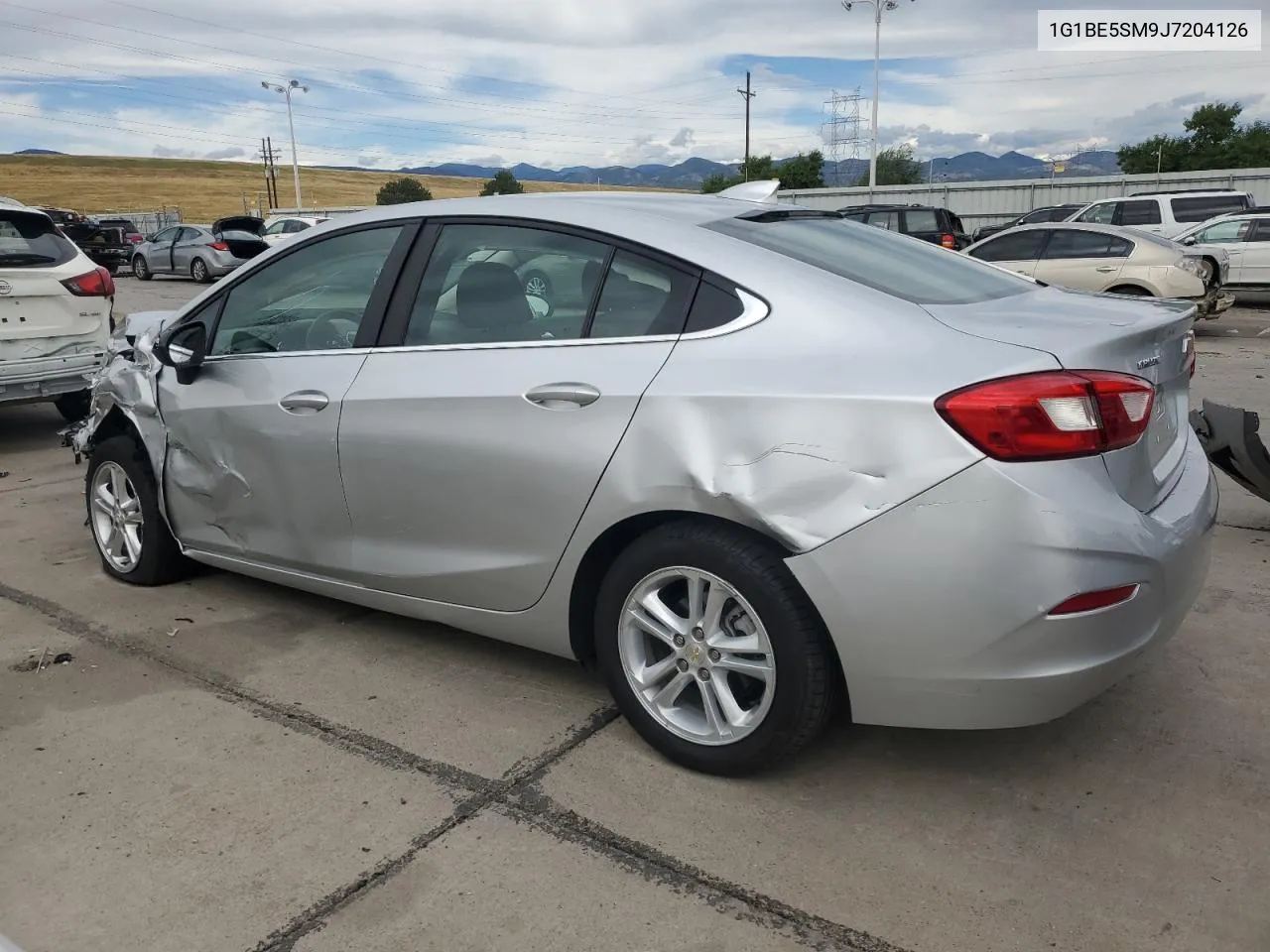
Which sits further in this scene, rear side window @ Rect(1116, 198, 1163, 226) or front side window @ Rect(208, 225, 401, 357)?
rear side window @ Rect(1116, 198, 1163, 226)

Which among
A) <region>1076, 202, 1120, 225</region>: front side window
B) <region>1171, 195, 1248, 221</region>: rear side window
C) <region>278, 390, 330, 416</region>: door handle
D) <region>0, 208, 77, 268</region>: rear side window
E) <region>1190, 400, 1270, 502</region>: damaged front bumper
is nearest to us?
<region>278, 390, 330, 416</region>: door handle

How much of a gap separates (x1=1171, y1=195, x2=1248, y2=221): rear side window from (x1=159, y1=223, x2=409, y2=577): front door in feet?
66.7

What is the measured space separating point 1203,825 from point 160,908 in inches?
101

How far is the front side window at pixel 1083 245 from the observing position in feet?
43.0

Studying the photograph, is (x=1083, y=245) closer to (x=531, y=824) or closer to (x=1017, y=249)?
(x=1017, y=249)

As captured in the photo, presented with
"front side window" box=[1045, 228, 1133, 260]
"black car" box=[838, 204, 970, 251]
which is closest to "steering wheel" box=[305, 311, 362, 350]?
Result: "front side window" box=[1045, 228, 1133, 260]

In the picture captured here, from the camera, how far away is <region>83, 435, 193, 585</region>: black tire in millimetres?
4402

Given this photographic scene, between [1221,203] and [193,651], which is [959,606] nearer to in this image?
[193,651]

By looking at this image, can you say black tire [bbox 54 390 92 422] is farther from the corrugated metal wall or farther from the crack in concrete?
the corrugated metal wall

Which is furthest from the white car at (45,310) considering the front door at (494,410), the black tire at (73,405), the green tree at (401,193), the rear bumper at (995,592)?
the green tree at (401,193)

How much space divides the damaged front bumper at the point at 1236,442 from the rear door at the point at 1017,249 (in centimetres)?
951

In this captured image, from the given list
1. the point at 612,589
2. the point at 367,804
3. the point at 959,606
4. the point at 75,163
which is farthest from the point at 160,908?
the point at 75,163

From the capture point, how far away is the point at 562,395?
2.96m

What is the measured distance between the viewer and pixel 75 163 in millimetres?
112500
